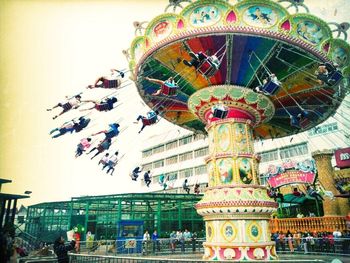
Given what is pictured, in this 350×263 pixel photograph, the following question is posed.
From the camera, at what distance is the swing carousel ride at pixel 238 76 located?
7559 millimetres

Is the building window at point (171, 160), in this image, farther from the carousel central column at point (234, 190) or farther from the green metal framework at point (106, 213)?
the carousel central column at point (234, 190)

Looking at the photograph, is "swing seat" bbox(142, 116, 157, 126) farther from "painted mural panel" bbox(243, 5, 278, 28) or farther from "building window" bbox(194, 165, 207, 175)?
"building window" bbox(194, 165, 207, 175)

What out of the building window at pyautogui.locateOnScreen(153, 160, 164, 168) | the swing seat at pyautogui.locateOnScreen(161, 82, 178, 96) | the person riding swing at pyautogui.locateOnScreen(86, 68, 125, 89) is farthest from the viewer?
the building window at pyautogui.locateOnScreen(153, 160, 164, 168)

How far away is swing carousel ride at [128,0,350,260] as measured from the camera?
7559 mm

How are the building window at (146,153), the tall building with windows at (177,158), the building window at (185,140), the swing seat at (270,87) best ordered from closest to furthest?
the swing seat at (270,87) < the tall building with windows at (177,158) < the building window at (185,140) < the building window at (146,153)

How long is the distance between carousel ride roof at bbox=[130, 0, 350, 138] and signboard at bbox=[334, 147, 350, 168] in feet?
29.4

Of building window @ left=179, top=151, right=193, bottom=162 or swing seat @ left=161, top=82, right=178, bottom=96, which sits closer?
swing seat @ left=161, top=82, right=178, bottom=96

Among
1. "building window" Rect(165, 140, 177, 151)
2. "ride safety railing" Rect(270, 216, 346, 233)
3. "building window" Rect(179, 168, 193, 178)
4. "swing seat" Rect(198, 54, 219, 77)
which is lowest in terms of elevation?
"ride safety railing" Rect(270, 216, 346, 233)

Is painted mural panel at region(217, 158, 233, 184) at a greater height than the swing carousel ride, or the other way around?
the swing carousel ride

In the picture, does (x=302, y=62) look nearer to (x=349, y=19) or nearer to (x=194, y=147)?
(x=349, y=19)

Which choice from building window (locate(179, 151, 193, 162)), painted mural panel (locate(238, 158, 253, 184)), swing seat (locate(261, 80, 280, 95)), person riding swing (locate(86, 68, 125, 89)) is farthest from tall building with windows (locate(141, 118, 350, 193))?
swing seat (locate(261, 80, 280, 95))

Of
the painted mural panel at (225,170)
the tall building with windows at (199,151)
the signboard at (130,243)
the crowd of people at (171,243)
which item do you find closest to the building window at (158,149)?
the tall building with windows at (199,151)

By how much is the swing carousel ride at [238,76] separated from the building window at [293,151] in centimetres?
1706

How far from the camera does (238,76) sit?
9.10 metres
